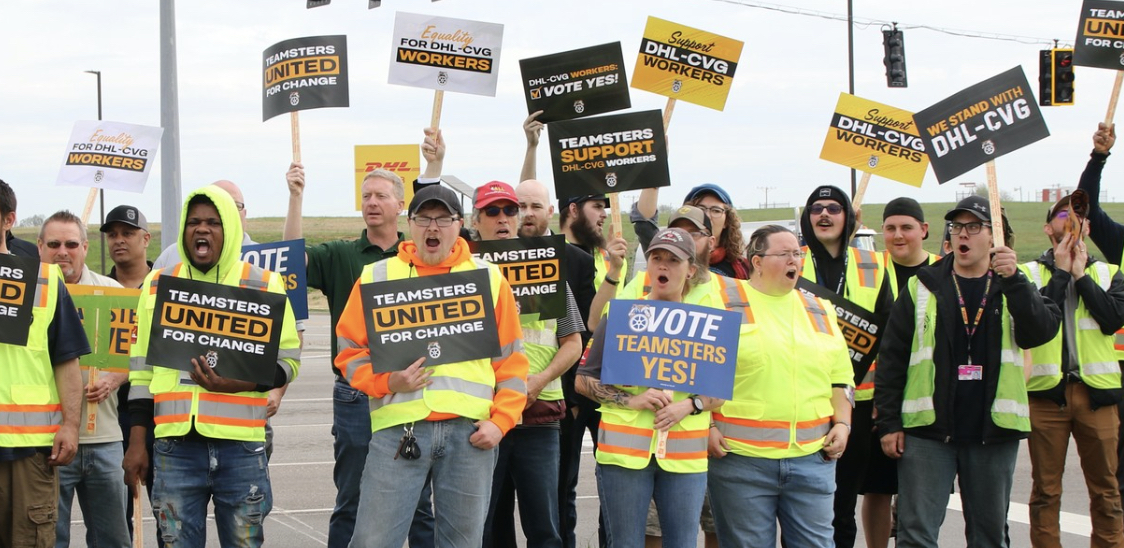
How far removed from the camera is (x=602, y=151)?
7363 millimetres

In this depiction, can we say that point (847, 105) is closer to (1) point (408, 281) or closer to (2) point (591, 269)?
(2) point (591, 269)

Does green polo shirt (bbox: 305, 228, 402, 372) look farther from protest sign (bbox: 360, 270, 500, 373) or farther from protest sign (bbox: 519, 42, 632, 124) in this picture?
protest sign (bbox: 519, 42, 632, 124)

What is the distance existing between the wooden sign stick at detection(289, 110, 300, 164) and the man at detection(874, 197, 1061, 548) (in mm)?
3834

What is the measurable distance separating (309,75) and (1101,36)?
5590 millimetres

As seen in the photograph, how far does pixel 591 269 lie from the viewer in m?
7.03

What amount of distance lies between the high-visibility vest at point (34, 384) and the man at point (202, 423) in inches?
18.1

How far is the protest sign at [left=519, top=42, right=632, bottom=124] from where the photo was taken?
25.6ft

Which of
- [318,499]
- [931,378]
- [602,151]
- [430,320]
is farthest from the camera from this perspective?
[318,499]

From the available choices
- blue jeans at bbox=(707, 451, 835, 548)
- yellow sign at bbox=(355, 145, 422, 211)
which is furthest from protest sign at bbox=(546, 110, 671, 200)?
yellow sign at bbox=(355, 145, 422, 211)

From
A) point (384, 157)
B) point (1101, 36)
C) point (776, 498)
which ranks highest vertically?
point (1101, 36)

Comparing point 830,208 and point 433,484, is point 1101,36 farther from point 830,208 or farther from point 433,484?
point 433,484

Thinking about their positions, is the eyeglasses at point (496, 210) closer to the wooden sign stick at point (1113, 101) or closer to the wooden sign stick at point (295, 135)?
the wooden sign stick at point (295, 135)

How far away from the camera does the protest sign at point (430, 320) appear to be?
17.5ft

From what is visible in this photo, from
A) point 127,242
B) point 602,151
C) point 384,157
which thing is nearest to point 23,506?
point 127,242
